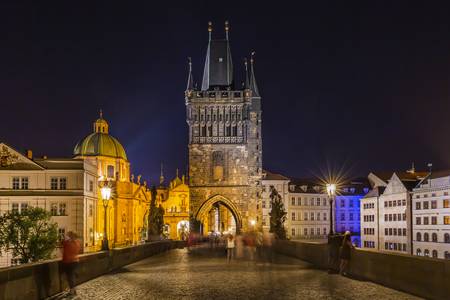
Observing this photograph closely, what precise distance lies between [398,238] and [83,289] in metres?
72.3

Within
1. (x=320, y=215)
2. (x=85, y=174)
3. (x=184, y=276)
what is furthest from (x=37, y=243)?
(x=320, y=215)

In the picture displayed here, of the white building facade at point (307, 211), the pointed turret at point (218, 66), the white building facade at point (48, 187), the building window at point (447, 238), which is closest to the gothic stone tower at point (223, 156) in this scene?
the pointed turret at point (218, 66)

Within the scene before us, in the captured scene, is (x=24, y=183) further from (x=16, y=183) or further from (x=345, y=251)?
(x=345, y=251)

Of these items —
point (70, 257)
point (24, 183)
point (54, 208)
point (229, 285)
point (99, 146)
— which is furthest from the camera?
point (99, 146)

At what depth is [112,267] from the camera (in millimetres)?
25828

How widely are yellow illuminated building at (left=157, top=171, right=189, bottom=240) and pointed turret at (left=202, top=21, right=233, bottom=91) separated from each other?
126ft

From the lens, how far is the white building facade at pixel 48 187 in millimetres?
66875

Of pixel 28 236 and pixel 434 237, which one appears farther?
pixel 434 237

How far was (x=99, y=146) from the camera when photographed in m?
97.4

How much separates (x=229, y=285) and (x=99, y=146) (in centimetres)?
8066

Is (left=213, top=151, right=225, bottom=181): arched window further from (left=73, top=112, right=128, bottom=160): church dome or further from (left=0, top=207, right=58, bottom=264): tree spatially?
(left=0, top=207, right=58, bottom=264): tree

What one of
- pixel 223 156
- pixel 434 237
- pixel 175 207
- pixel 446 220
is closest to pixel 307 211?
pixel 175 207

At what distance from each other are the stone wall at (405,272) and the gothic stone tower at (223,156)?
5708cm

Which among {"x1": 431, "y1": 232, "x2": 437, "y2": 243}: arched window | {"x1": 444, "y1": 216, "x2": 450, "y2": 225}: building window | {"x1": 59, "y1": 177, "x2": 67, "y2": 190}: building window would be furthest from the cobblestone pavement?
{"x1": 431, "y1": 232, "x2": 437, "y2": 243}: arched window
